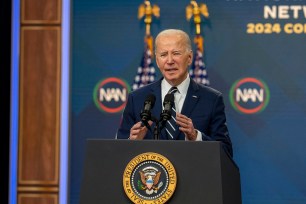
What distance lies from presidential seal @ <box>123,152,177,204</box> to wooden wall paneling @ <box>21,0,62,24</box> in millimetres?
2359

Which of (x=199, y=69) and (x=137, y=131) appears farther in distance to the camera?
(x=199, y=69)

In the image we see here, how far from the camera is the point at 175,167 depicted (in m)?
2.58

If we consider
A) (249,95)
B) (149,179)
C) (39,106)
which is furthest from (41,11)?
(149,179)

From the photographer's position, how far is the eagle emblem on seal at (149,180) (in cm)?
258

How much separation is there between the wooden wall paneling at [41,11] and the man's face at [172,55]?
1707 millimetres

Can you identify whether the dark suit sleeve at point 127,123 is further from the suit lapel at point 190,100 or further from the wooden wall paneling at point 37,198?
the wooden wall paneling at point 37,198

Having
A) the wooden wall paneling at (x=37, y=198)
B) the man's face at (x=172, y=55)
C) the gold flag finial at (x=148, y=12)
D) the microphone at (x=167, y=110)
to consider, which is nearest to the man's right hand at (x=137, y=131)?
the microphone at (x=167, y=110)

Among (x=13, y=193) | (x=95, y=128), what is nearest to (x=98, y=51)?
(x=95, y=128)

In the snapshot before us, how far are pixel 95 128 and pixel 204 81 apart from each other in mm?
787

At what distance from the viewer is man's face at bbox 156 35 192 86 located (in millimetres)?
3186

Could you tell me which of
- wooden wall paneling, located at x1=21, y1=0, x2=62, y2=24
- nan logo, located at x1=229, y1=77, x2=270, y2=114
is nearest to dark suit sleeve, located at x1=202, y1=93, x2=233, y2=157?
nan logo, located at x1=229, y1=77, x2=270, y2=114

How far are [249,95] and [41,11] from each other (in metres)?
1.50

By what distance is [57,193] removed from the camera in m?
4.71

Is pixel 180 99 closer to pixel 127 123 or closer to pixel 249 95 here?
pixel 127 123
